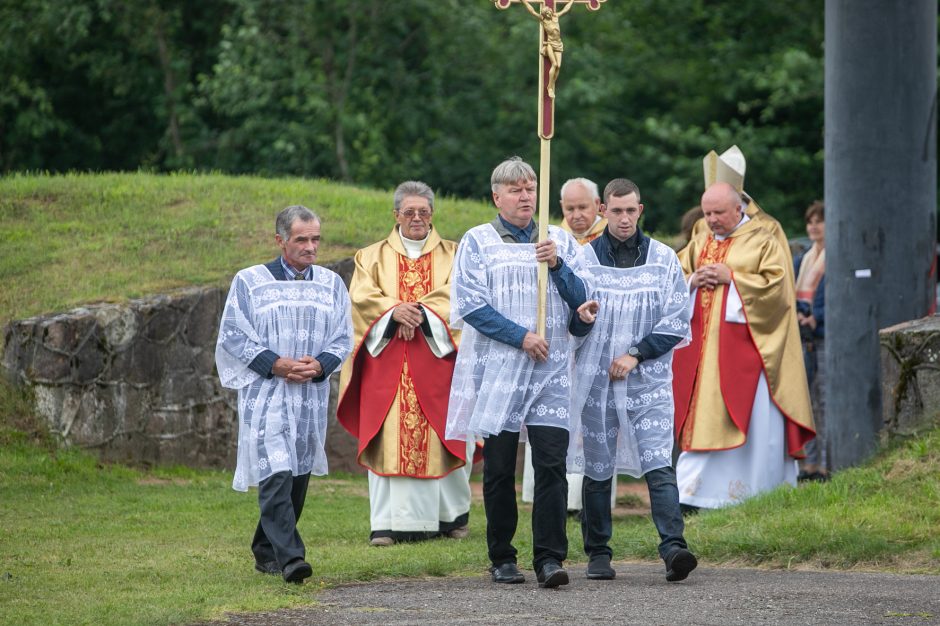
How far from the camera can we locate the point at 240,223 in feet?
51.4

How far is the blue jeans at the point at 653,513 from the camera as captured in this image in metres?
8.05

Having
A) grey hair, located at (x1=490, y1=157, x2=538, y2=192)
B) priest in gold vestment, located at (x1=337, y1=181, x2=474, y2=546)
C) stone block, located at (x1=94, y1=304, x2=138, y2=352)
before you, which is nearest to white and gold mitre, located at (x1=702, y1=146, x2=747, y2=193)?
priest in gold vestment, located at (x1=337, y1=181, x2=474, y2=546)

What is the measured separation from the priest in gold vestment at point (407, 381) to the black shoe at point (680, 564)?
8.90 ft

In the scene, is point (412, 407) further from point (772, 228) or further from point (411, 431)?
point (772, 228)

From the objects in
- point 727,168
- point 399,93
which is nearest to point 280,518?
point 727,168

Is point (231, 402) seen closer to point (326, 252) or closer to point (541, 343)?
point (326, 252)

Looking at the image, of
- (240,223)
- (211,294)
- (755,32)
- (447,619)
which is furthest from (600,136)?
(447,619)

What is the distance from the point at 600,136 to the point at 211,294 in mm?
15243

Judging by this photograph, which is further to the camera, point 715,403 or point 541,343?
point 715,403

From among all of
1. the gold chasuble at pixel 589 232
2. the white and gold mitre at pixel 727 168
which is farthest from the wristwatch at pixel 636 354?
the white and gold mitre at pixel 727 168

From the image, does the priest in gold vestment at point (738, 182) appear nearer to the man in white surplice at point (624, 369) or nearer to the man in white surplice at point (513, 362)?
the man in white surplice at point (624, 369)

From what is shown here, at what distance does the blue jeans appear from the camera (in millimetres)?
8054

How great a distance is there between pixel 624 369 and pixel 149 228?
8.23 metres

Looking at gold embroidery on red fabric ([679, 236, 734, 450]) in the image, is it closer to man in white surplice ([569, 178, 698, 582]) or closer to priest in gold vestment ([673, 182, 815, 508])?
priest in gold vestment ([673, 182, 815, 508])
